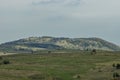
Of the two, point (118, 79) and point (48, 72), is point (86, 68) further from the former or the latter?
point (118, 79)

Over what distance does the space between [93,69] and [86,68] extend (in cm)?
439

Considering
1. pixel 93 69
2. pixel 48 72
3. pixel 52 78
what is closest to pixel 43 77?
pixel 52 78

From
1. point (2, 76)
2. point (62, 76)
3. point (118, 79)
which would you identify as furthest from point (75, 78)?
point (2, 76)

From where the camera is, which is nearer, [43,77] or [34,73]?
[43,77]

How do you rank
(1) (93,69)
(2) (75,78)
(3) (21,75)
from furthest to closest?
(1) (93,69)
(3) (21,75)
(2) (75,78)

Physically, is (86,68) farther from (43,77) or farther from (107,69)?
(43,77)

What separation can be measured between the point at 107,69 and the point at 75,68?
12.8 meters

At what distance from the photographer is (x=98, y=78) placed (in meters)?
105

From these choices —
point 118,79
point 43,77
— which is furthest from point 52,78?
point 118,79

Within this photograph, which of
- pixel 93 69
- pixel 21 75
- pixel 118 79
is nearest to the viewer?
pixel 118 79

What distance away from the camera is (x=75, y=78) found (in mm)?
108375

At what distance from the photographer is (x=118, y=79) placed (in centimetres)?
10044

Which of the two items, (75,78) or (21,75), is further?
(21,75)

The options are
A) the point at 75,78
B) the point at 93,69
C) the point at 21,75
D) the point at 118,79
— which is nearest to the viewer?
the point at 118,79
